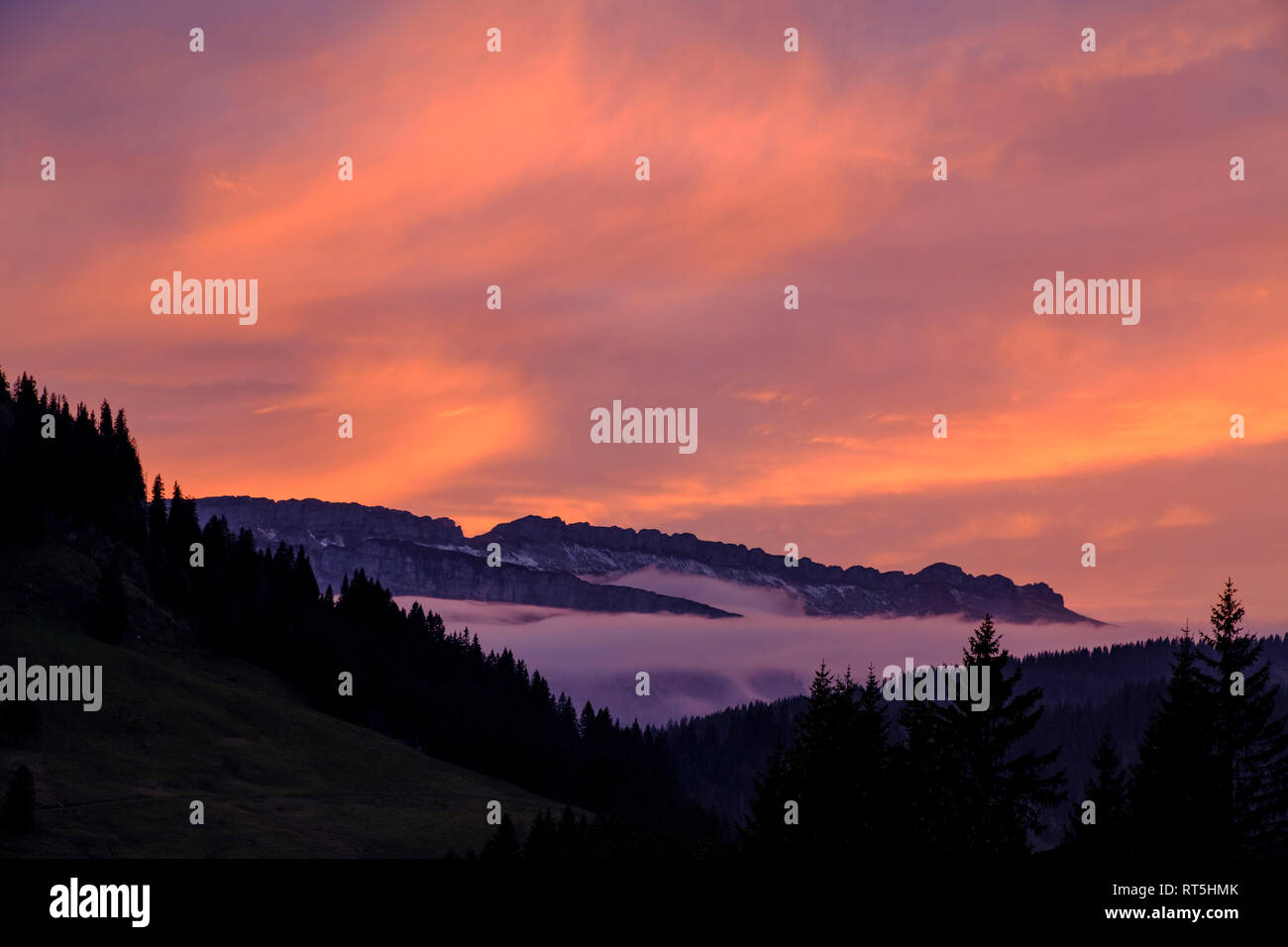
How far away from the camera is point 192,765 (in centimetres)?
13450

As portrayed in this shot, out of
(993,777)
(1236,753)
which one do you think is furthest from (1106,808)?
(993,777)

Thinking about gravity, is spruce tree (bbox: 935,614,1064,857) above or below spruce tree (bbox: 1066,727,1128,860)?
above

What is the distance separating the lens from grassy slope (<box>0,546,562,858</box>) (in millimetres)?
107688

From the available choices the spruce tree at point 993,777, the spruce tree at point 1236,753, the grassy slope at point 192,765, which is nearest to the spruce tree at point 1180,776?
the spruce tree at point 1236,753

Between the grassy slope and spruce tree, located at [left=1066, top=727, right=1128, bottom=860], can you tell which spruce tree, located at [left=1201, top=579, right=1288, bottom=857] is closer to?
spruce tree, located at [left=1066, top=727, right=1128, bottom=860]

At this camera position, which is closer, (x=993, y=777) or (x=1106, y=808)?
(x=993, y=777)

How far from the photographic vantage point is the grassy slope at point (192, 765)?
108m

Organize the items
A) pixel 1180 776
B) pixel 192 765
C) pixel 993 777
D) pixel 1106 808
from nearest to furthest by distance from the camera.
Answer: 1. pixel 993 777
2. pixel 1180 776
3. pixel 1106 808
4. pixel 192 765

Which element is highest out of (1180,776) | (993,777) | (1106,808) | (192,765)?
(993,777)

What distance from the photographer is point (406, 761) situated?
17038 cm

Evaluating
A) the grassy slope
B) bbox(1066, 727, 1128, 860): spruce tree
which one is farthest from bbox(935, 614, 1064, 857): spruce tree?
the grassy slope

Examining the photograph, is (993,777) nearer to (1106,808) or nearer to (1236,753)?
(1236,753)

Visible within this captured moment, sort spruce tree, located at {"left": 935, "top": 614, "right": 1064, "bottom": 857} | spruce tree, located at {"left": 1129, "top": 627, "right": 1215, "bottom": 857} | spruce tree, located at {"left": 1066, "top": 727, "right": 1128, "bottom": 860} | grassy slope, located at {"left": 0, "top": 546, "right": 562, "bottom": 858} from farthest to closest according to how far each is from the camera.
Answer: grassy slope, located at {"left": 0, "top": 546, "right": 562, "bottom": 858}, spruce tree, located at {"left": 1066, "top": 727, "right": 1128, "bottom": 860}, spruce tree, located at {"left": 1129, "top": 627, "right": 1215, "bottom": 857}, spruce tree, located at {"left": 935, "top": 614, "right": 1064, "bottom": 857}
